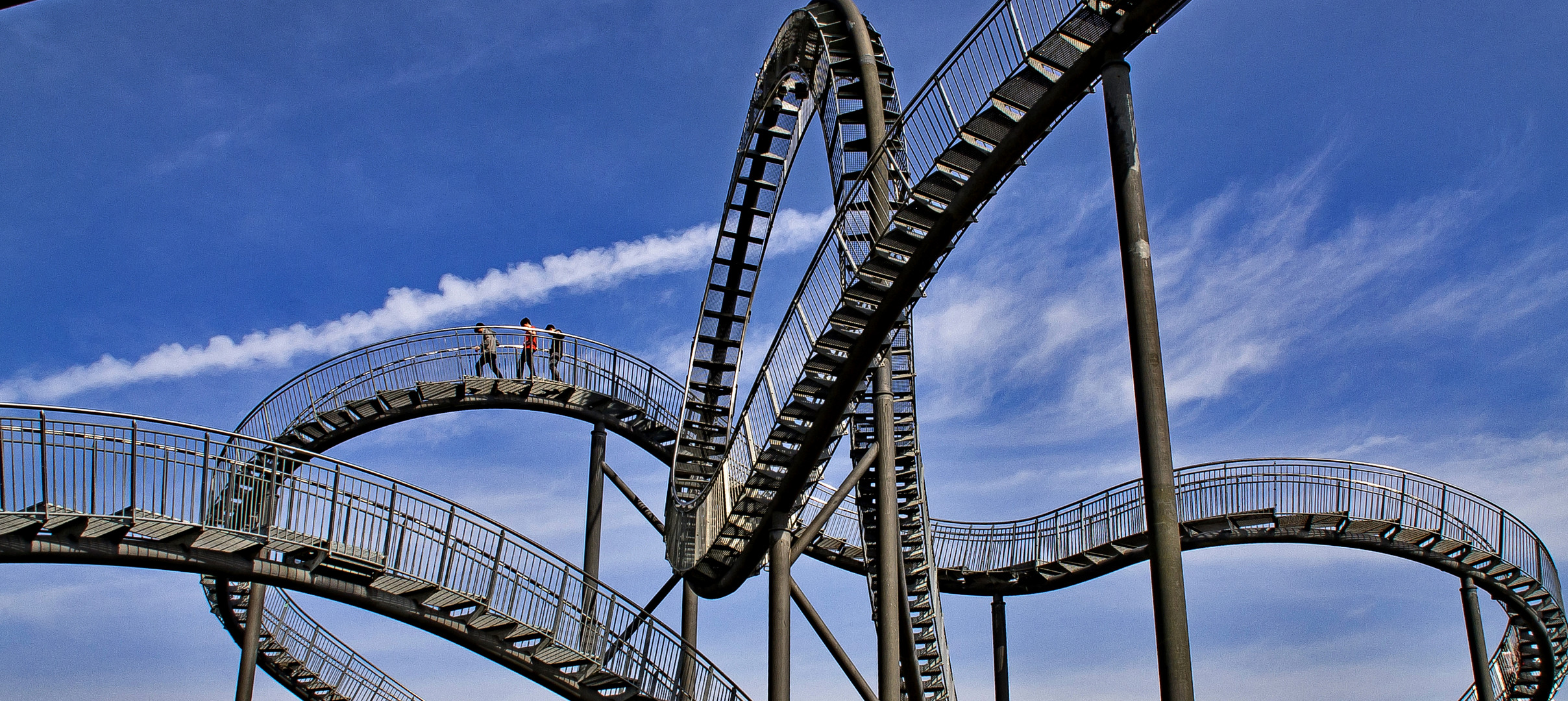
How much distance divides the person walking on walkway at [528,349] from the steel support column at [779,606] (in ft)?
28.5

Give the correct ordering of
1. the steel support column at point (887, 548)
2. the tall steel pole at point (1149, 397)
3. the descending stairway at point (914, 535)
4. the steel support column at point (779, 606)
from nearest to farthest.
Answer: the tall steel pole at point (1149, 397)
the steel support column at point (779, 606)
the steel support column at point (887, 548)
the descending stairway at point (914, 535)

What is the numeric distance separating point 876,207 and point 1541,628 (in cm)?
1710

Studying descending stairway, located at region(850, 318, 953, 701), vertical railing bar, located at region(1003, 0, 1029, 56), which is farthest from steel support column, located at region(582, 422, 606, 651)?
vertical railing bar, located at region(1003, 0, 1029, 56)

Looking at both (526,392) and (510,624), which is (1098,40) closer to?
(510,624)

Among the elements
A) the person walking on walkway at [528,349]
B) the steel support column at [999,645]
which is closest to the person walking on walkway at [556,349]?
the person walking on walkway at [528,349]

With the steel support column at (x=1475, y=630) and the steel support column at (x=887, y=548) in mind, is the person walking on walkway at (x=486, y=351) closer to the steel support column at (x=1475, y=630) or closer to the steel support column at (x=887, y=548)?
the steel support column at (x=887, y=548)

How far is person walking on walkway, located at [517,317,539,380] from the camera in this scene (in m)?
20.2

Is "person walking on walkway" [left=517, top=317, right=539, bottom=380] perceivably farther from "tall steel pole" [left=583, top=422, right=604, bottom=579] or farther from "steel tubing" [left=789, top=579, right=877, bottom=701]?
"steel tubing" [left=789, top=579, right=877, bottom=701]

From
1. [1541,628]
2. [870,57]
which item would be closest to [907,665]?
[870,57]

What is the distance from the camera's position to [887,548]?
12.9 meters

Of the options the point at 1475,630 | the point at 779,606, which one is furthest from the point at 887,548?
the point at 1475,630

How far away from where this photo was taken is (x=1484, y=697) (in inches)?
746

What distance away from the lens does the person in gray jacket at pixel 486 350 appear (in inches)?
785

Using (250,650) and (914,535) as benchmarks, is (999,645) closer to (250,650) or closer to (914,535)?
(914,535)
